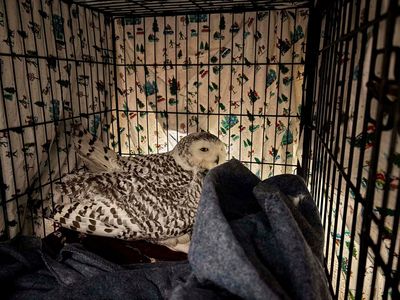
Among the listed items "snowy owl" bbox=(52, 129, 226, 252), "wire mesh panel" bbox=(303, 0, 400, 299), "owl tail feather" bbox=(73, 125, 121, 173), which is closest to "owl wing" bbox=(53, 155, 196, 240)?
"snowy owl" bbox=(52, 129, 226, 252)

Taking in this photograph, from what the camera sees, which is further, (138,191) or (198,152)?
(198,152)

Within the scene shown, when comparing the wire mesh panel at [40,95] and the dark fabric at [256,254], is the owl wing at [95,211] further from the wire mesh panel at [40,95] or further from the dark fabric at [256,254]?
the dark fabric at [256,254]

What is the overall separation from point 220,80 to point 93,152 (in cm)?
70

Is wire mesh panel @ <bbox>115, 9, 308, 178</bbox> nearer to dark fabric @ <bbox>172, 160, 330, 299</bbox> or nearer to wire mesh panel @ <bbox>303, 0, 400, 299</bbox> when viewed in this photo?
wire mesh panel @ <bbox>303, 0, 400, 299</bbox>

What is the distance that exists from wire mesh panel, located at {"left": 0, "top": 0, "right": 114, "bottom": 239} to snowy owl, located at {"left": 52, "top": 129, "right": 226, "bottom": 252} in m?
0.11

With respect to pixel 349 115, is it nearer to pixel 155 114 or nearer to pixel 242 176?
pixel 242 176

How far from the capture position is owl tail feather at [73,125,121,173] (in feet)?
4.14

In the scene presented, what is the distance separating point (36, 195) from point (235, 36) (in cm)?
111

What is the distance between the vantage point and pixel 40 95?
113cm

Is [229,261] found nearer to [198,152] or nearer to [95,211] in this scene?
[95,211]

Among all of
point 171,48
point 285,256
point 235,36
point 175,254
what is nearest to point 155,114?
point 171,48

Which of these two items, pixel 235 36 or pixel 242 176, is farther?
pixel 235 36

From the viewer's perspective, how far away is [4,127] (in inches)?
39.0

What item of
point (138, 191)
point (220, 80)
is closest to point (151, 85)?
point (220, 80)
